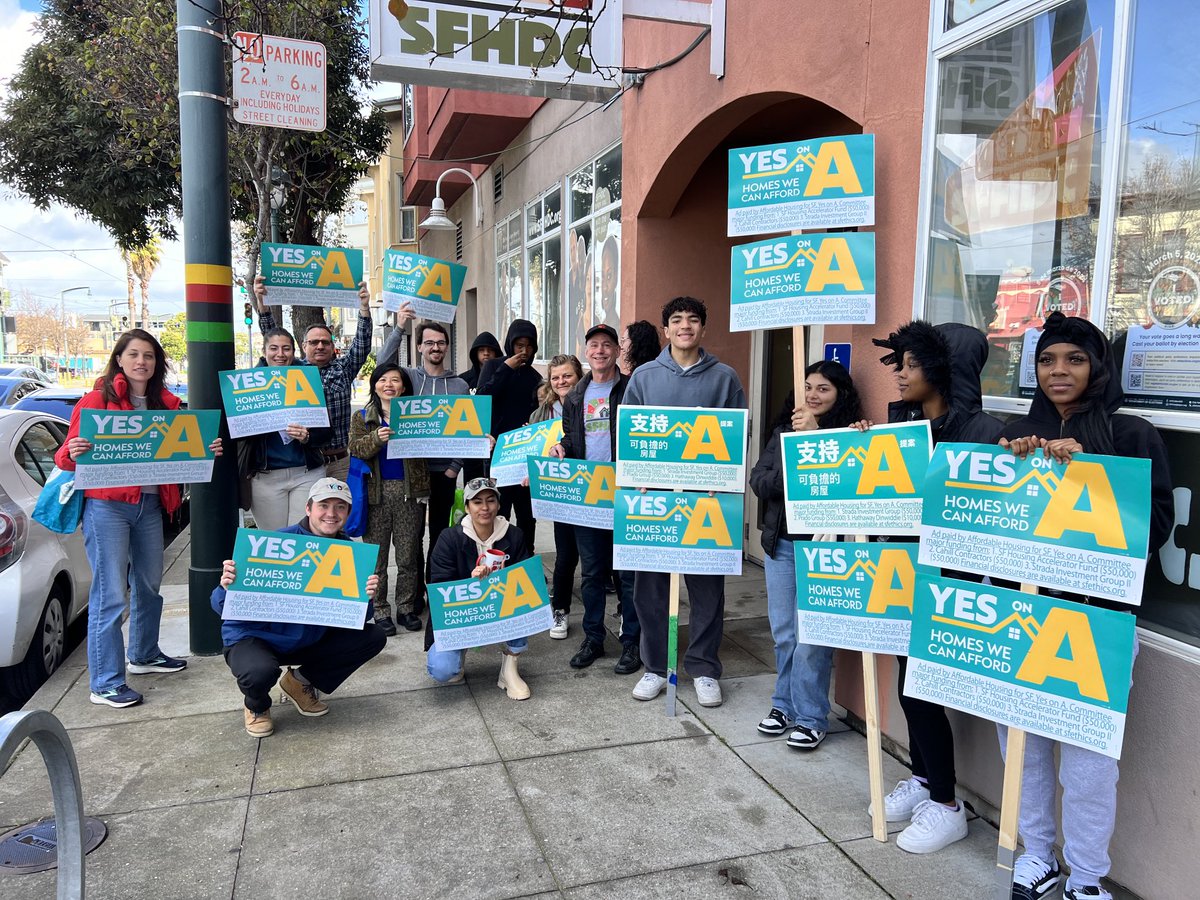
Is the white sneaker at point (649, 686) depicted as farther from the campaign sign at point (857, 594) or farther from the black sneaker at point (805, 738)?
the campaign sign at point (857, 594)

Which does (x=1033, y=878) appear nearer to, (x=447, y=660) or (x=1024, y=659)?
(x=1024, y=659)

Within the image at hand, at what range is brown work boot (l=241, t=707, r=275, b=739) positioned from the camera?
3916 mm

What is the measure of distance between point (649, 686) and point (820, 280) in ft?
7.39

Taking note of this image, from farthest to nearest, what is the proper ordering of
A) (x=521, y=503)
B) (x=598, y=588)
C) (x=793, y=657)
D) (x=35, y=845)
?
(x=521, y=503) → (x=598, y=588) → (x=793, y=657) → (x=35, y=845)

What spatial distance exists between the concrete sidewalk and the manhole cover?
56 millimetres

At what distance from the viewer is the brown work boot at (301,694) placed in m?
4.09

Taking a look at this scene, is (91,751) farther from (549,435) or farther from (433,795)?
(549,435)

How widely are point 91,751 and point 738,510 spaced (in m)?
3.22

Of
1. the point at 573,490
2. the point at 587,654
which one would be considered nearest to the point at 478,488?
the point at 573,490

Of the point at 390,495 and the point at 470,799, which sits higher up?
the point at 390,495

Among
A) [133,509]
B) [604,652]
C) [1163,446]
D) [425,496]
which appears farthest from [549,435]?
[1163,446]

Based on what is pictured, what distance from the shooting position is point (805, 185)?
3740mm

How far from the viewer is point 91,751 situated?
3.76 metres

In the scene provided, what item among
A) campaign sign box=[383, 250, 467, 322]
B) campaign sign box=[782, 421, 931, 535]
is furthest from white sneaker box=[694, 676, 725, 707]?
campaign sign box=[383, 250, 467, 322]
